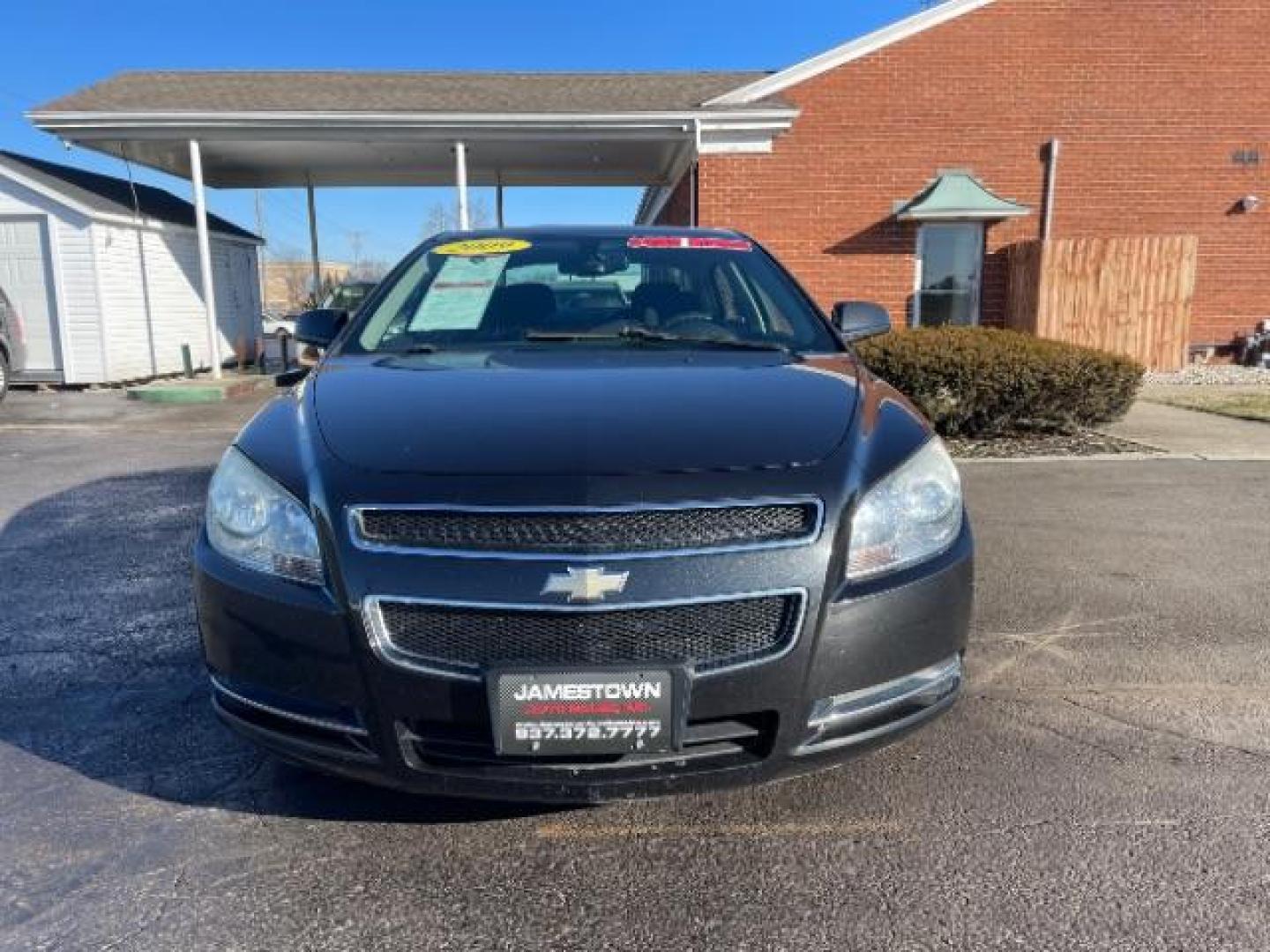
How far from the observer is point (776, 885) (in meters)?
2.03

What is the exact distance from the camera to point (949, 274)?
1330 cm

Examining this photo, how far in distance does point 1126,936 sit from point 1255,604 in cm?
260

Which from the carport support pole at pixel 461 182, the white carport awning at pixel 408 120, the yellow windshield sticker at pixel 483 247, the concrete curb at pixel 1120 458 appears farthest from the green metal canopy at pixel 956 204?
the yellow windshield sticker at pixel 483 247

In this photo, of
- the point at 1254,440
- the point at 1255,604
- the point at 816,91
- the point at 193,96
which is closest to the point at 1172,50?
the point at 816,91

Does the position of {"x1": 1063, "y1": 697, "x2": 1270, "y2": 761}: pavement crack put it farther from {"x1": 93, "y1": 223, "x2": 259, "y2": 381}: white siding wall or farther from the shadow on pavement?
{"x1": 93, "y1": 223, "x2": 259, "y2": 381}: white siding wall

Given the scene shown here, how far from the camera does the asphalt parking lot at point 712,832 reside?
6.23ft

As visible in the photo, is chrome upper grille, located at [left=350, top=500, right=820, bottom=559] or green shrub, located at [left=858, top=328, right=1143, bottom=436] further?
green shrub, located at [left=858, top=328, right=1143, bottom=436]

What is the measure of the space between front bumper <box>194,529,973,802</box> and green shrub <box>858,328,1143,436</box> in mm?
5691

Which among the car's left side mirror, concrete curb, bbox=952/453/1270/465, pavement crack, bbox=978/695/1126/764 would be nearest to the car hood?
the car's left side mirror

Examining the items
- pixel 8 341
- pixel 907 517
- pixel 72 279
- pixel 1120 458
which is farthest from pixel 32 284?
pixel 907 517

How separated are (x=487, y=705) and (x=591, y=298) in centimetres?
193

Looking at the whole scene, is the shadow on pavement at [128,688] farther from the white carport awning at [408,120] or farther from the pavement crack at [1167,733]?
the white carport awning at [408,120]

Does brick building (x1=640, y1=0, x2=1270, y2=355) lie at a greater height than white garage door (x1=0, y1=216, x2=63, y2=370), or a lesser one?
greater

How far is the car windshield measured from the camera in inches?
123
